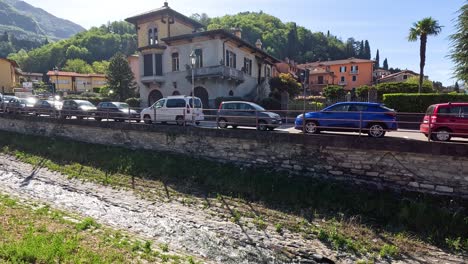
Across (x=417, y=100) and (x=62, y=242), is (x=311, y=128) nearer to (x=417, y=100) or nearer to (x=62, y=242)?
(x=62, y=242)

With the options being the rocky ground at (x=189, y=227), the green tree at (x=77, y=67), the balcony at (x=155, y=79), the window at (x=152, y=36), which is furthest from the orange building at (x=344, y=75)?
the green tree at (x=77, y=67)

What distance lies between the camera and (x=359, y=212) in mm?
10141

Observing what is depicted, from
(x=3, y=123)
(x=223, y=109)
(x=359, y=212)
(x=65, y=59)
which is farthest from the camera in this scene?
(x=65, y=59)

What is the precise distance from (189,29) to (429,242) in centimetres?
3594

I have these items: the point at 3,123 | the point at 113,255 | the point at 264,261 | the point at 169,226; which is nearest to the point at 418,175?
the point at 264,261

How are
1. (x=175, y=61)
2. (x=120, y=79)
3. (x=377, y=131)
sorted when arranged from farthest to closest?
(x=120, y=79)
(x=175, y=61)
(x=377, y=131)

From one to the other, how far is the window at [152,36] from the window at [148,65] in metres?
2.25

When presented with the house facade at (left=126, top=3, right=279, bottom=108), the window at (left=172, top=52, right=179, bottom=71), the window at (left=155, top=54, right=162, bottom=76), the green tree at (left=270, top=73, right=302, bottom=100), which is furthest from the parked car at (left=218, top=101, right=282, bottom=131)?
the green tree at (left=270, top=73, right=302, bottom=100)

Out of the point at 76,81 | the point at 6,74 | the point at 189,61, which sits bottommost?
the point at 189,61

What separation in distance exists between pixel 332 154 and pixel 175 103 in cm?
1045

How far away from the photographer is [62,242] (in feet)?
25.1

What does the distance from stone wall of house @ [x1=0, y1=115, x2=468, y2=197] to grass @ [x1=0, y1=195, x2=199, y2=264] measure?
649 cm

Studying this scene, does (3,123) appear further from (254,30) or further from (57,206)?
(254,30)

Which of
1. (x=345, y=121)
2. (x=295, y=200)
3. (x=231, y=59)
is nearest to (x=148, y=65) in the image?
(x=231, y=59)
